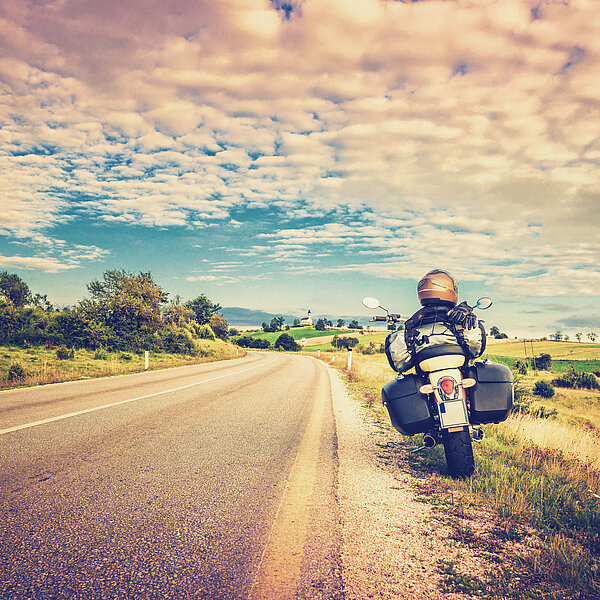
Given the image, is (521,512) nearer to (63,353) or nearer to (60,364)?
(60,364)

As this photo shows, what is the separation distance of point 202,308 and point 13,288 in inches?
1334

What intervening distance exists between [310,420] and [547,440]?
4081mm

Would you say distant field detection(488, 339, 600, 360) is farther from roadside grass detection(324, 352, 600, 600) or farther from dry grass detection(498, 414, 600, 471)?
roadside grass detection(324, 352, 600, 600)

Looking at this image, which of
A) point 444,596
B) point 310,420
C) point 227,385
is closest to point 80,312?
point 227,385

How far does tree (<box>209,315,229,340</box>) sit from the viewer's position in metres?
76.3

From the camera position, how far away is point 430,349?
3951mm

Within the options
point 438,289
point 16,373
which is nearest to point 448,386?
point 438,289

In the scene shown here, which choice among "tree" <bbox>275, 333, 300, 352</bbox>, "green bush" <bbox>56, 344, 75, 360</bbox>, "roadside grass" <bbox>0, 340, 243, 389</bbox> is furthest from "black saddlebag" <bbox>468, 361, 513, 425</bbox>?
"tree" <bbox>275, 333, 300, 352</bbox>

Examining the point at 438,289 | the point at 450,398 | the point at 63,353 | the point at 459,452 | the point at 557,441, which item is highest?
the point at 438,289

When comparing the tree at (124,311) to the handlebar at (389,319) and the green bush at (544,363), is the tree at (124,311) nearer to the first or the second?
the handlebar at (389,319)

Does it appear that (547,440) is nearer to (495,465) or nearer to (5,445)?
(495,465)

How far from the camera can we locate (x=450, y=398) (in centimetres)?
386

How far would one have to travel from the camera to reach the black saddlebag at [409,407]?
Result: 3908mm

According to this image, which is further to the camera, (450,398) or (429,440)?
(429,440)
